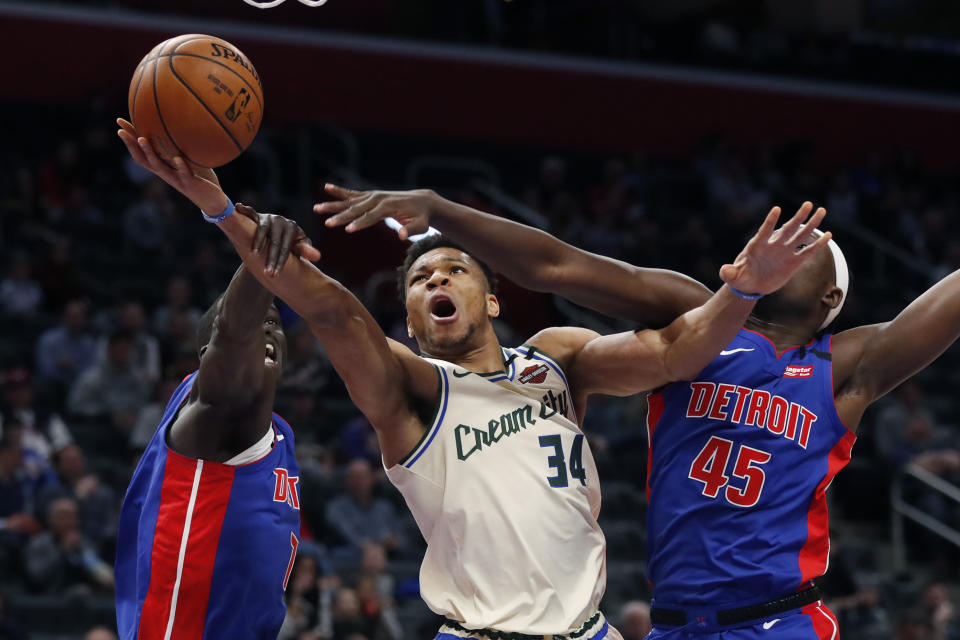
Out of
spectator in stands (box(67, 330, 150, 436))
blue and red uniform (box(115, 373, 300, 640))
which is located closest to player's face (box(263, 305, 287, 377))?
blue and red uniform (box(115, 373, 300, 640))

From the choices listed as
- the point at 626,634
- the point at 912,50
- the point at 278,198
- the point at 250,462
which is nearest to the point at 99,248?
the point at 278,198

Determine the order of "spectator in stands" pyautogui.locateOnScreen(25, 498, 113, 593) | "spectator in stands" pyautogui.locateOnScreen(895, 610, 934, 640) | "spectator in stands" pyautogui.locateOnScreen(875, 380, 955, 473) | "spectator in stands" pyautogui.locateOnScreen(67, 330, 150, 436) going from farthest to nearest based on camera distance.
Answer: "spectator in stands" pyautogui.locateOnScreen(875, 380, 955, 473) < "spectator in stands" pyautogui.locateOnScreen(67, 330, 150, 436) < "spectator in stands" pyautogui.locateOnScreen(895, 610, 934, 640) < "spectator in stands" pyautogui.locateOnScreen(25, 498, 113, 593)

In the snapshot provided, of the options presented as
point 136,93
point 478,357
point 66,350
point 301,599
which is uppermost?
point 136,93

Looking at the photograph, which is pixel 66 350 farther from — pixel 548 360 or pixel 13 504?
pixel 548 360

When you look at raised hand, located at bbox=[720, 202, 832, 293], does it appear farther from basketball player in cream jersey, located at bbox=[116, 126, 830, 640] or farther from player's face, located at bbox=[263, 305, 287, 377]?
player's face, located at bbox=[263, 305, 287, 377]

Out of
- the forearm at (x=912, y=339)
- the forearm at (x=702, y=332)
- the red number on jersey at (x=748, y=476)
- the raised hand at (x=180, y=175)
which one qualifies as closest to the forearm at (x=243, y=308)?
the raised hand at (x=180, y=175)

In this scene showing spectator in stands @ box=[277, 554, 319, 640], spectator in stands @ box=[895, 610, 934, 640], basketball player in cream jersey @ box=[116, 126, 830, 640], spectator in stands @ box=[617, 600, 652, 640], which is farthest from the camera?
spectator in stands @ box=[895, 610, 934, 640]

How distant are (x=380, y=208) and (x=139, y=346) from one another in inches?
289

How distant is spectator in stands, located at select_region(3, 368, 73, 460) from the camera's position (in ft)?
32.9

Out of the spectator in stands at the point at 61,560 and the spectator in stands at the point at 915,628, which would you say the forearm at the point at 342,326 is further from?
the spectator in stands at the point at 915,628

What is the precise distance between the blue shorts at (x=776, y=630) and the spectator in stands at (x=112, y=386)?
7.15 meters

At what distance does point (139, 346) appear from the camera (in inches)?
441

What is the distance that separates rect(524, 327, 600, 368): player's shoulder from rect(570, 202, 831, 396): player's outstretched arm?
0.04 meters

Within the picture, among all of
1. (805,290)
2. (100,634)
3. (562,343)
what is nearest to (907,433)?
(100,634)
